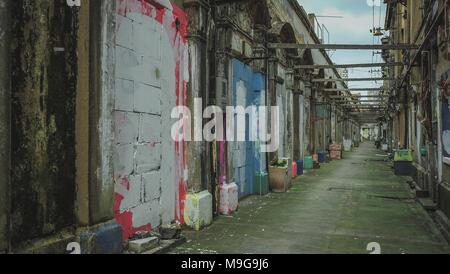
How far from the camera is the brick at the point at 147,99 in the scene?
233 inches

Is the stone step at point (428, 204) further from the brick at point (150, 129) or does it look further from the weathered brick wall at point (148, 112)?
the brick at point (150, 129)

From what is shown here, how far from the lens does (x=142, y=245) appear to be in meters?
5.49

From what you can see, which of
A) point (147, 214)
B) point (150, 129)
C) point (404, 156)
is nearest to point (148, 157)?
point (150, 129)

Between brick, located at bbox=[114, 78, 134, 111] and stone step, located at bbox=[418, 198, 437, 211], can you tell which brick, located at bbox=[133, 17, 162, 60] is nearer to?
brick, located at bbox=[114, 78, 134, 111]

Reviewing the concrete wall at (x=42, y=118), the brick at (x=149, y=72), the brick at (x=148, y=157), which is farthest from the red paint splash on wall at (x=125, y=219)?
the brick at (x=149, y=72)

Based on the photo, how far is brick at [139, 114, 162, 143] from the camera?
6.05 m

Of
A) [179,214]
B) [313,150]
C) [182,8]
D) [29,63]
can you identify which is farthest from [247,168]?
[313,150]

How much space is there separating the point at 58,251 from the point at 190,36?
14.6ft

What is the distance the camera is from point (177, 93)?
23.2 ft

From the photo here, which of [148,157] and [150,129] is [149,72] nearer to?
[150,129]

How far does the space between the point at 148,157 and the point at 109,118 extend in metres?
1.40

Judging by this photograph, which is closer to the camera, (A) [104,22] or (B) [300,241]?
(A) [104,22]

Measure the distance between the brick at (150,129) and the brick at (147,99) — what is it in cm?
10

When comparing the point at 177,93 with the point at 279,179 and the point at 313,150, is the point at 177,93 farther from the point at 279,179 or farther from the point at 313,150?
the point at 313,150
